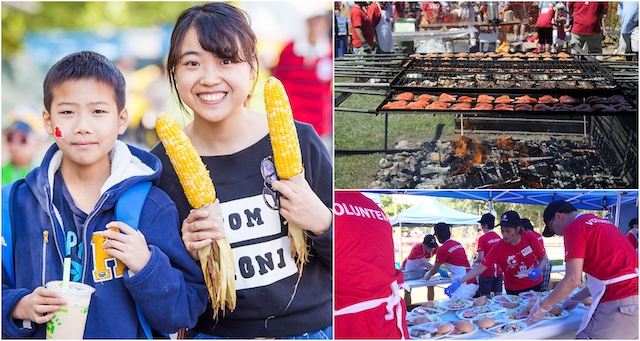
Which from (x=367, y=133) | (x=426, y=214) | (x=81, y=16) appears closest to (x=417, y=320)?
(x=426, y=214)

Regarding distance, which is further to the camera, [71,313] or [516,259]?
[516,259]

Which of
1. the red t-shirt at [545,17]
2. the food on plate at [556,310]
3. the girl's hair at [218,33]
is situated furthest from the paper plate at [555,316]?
the girl's hair at [218,33]

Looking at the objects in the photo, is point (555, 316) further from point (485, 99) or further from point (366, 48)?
point (366, 48)

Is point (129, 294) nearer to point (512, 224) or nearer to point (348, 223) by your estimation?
point (348, 223)

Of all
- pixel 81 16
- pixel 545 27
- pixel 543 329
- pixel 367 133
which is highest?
pixel 81 16

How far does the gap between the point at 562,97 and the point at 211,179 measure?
245 cm

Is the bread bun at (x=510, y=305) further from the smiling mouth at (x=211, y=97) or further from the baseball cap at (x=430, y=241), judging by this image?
the smiling mouth at (x=211, y=97)

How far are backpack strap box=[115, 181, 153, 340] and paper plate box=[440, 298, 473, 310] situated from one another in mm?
2095

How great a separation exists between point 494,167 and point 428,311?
112 cm

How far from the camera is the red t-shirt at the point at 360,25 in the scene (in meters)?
4.57

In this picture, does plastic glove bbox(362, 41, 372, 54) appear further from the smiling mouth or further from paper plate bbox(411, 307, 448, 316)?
paper plate bbox(411, 307, 448, 316)

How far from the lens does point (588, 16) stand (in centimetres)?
462

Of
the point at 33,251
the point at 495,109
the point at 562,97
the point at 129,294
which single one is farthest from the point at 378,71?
the point at 33,251

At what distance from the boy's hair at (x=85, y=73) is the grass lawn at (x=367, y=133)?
1444 mm
